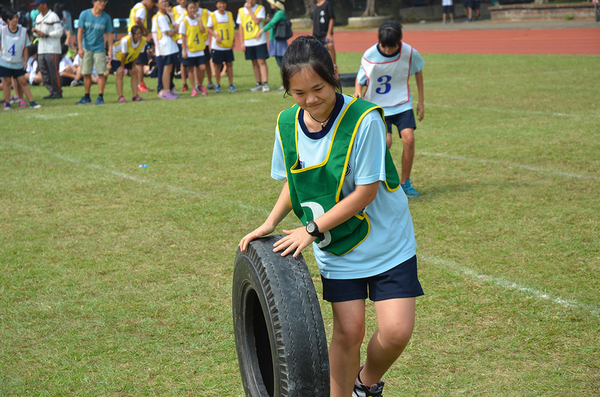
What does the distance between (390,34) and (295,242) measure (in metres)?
Result: 4.09

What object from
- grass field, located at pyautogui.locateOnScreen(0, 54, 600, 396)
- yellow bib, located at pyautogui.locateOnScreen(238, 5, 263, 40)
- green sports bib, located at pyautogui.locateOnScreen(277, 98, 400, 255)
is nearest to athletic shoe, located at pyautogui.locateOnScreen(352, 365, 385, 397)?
grass field, located at pyautogui.locateOnScreen(0, 54, 600, 396)

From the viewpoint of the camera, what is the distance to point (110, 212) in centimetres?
641

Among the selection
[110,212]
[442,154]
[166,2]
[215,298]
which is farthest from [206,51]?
[215,298]

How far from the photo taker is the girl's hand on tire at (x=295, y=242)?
104 inches

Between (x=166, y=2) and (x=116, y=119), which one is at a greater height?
(x=166, y=2)

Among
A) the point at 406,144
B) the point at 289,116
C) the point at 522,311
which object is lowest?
the point at 522,311

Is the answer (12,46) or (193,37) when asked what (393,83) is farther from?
(12,46)

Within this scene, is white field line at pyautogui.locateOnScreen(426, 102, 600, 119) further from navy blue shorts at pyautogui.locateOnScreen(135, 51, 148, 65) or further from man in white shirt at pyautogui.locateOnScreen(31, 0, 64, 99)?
man in white shirt at pyautogui.locateOnScreen(31, 0, 64, 99)

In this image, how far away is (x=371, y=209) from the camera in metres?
2.71

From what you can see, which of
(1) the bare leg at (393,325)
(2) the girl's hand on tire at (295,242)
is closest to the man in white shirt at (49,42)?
(2) the girl's hand on tire at (295,242)

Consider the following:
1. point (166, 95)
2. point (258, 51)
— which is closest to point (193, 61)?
point (166, 95)

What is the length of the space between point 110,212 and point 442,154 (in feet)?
13.5

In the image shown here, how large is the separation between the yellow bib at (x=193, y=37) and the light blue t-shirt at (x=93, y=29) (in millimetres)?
1644

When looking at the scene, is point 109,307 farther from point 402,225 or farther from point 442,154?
point 442,154
